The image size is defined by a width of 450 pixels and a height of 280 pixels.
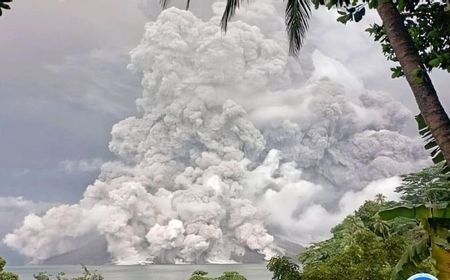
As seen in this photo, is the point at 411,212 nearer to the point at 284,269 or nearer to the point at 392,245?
the point at 392,245

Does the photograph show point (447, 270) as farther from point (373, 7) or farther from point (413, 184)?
point (413, 184)

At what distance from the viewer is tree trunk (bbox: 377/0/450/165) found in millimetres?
4281

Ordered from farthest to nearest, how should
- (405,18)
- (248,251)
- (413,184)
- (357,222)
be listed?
(248,251) < (413,184) < (357,222) < (405,18)

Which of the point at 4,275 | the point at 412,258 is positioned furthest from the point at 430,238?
the point at 4,275

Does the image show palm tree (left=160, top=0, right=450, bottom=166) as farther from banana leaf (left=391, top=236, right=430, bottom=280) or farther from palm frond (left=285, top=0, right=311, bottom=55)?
palm frond (left=285, top=0, right=311, bottom=55)

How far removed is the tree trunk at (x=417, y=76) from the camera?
428cm

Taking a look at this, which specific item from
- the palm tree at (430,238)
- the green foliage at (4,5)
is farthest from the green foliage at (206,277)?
the green foliage at (4,5)

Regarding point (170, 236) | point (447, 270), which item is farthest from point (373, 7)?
point (170, 236)

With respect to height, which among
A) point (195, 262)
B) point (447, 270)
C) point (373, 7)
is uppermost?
point (195, 262)

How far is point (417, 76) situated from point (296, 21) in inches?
96.6

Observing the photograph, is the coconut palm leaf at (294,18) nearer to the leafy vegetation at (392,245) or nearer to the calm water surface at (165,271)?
the leafy vegetation at (392,245)

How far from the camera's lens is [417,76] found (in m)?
4.36

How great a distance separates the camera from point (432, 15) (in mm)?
4758

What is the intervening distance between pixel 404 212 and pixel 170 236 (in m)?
120
